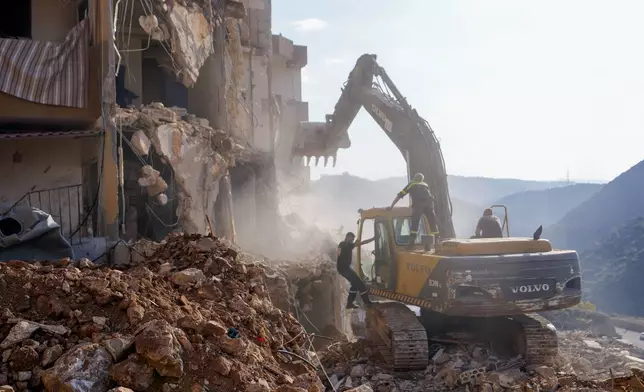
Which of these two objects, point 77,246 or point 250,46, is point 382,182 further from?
point 77,246

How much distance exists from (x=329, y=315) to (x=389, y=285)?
543 cm

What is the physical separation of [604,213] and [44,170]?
89.7 ft

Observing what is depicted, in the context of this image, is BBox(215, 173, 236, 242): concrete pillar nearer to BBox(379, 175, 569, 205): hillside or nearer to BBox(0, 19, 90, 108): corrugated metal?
BBox(0, 19, 90, 108): corrugated metal

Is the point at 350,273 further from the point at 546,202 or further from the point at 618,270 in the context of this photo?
the point at 546,202

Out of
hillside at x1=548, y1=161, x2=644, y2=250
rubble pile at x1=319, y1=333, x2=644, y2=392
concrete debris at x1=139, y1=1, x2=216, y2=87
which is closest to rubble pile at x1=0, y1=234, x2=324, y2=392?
rubble pile at x1=319, y1=333, x2=644, y2=392

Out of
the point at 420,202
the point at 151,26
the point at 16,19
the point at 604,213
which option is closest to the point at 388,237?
the point at 420,202

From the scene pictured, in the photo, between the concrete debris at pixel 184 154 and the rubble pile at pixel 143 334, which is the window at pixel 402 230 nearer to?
the rubble pile at pixel 143 334

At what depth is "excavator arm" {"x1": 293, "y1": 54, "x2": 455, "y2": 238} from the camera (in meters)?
11.1

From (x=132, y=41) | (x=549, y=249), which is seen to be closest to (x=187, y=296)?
(x=549, y=249)

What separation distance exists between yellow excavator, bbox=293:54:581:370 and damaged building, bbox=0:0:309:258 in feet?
13.6

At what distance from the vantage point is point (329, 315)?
1520 cm

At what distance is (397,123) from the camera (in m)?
11.8

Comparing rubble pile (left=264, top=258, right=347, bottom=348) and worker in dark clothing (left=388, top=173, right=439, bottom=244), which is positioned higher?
worker in dark clothing (left=388, top=173, right=439, bottom=244)

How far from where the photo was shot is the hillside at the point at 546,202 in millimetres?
38562
